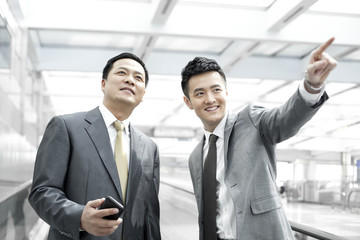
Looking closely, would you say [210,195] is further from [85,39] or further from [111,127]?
[85,39]

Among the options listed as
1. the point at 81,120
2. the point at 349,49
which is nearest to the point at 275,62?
the point at 349,49

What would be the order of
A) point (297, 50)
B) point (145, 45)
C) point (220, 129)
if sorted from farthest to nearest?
point (297, 50) < point (145, 45) < point (220, 129)

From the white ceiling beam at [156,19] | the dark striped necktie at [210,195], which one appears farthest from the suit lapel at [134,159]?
the white ceiling beam at [156,19]

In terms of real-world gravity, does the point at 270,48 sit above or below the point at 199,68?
above

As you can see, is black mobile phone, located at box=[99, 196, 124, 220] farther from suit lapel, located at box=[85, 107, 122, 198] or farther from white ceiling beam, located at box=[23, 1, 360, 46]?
white ceiling beam, located at box=[23, 1, 360, 46]

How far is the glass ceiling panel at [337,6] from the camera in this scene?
8.56m

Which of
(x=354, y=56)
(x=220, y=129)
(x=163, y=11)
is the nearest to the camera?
(x=220, y=129)

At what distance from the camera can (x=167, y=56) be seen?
1170 centimetres

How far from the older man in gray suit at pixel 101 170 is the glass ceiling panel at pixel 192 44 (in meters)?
7.94

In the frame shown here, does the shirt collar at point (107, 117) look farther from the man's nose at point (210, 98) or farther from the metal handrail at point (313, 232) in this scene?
the metal handrail at point (313, 232)

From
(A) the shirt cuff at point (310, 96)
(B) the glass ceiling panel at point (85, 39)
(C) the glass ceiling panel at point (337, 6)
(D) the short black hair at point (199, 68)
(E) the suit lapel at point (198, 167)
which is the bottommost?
(E) the suit lapel at point (198, 167)

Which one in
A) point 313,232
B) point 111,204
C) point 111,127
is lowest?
point 313,232

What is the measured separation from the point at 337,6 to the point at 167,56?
4728 millimetres

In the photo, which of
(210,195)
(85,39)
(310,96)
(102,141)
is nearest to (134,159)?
(102,141)
